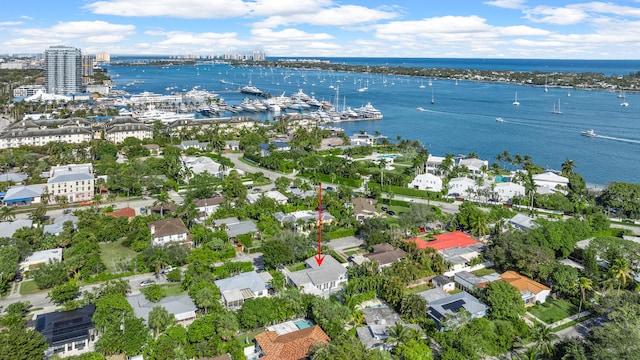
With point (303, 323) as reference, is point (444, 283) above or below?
above

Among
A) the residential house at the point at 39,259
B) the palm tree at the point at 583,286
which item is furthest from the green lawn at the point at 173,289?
the palm tree at the point at 583,286

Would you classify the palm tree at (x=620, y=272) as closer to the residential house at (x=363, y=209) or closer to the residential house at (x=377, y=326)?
the residential house at (x=377, y=326)

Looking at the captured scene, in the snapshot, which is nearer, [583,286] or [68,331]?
[68,331]

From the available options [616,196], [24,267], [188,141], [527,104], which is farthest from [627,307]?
[527,104]

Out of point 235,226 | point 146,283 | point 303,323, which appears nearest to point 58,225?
point 146,283

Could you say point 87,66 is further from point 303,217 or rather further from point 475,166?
point 303,217

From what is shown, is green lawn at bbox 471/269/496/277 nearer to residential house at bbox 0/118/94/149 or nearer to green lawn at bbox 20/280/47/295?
green lawn at bbox 20/280/47/295

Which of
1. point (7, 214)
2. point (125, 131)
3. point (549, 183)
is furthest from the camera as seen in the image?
point (125, 131)

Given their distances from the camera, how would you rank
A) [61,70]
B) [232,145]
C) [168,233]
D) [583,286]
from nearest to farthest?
[583,286], [168,233], [232,145], [61,70]

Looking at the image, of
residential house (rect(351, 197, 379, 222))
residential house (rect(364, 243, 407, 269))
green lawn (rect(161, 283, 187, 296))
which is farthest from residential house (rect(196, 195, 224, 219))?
residential house (rect(364, 243, 407, 269))
